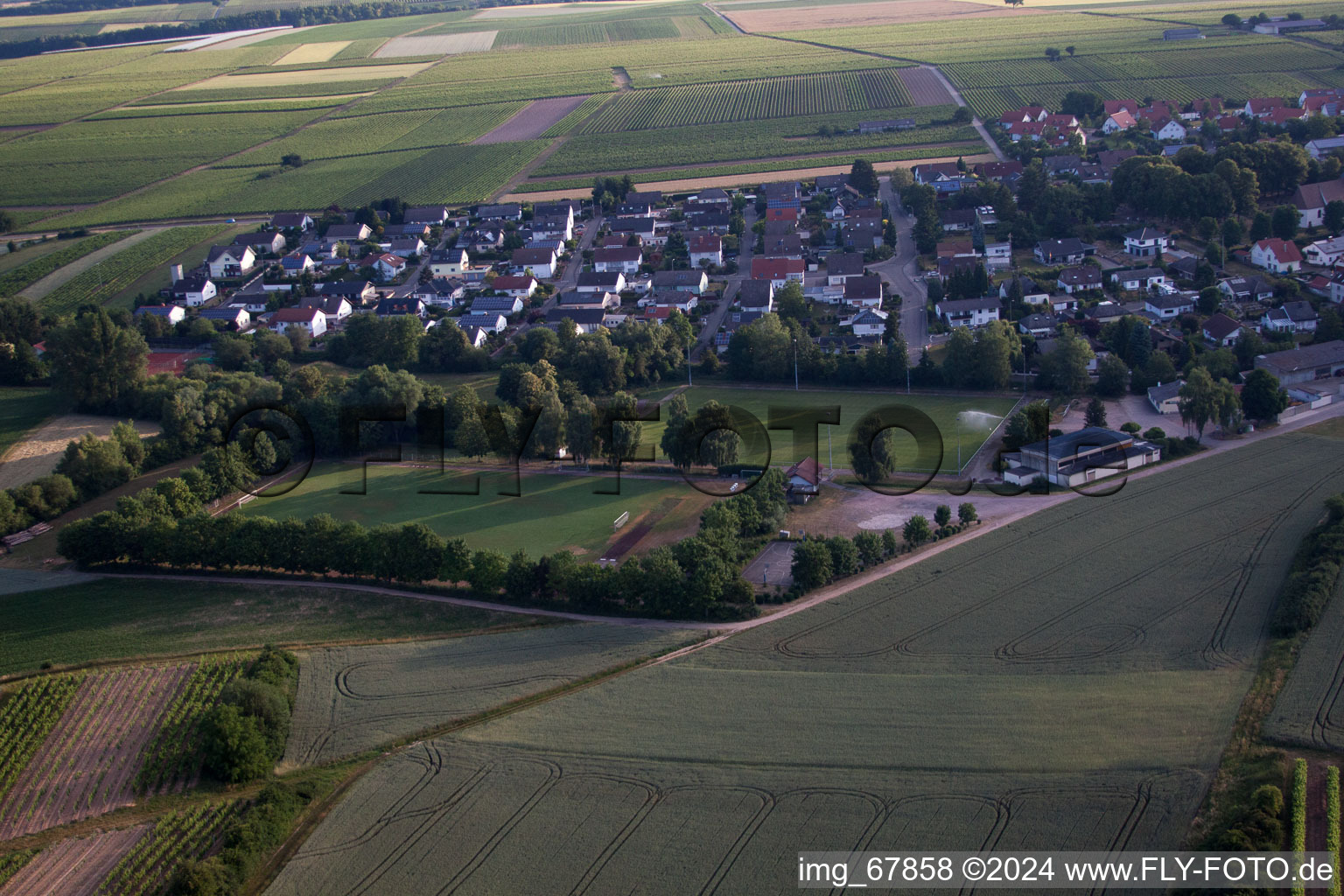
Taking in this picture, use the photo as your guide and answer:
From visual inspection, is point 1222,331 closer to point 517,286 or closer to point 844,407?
point 844,407

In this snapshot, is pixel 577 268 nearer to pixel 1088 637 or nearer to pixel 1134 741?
pixel 1088 637

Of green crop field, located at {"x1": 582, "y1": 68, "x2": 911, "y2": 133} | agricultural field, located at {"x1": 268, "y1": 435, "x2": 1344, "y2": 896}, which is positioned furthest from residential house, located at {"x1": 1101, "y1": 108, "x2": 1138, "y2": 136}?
agricultural field, located at {"x1": 268, "y1": 435, "x2": 1344, "y2": 896}

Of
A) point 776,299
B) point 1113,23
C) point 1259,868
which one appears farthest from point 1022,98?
point 1259,868

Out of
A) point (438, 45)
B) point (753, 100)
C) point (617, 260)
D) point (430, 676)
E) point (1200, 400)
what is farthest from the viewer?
point (438, 45)

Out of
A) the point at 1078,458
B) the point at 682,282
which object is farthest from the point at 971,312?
the point at 1078,458

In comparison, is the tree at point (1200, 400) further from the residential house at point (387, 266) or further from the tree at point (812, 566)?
the residential house at point (387, 266)

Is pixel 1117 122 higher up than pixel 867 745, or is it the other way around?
pixel 1117 122

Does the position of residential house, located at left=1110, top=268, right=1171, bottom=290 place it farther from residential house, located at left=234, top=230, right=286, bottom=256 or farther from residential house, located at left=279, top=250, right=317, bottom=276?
residential house, located at left=234, top=230, right=286, bottom=256
